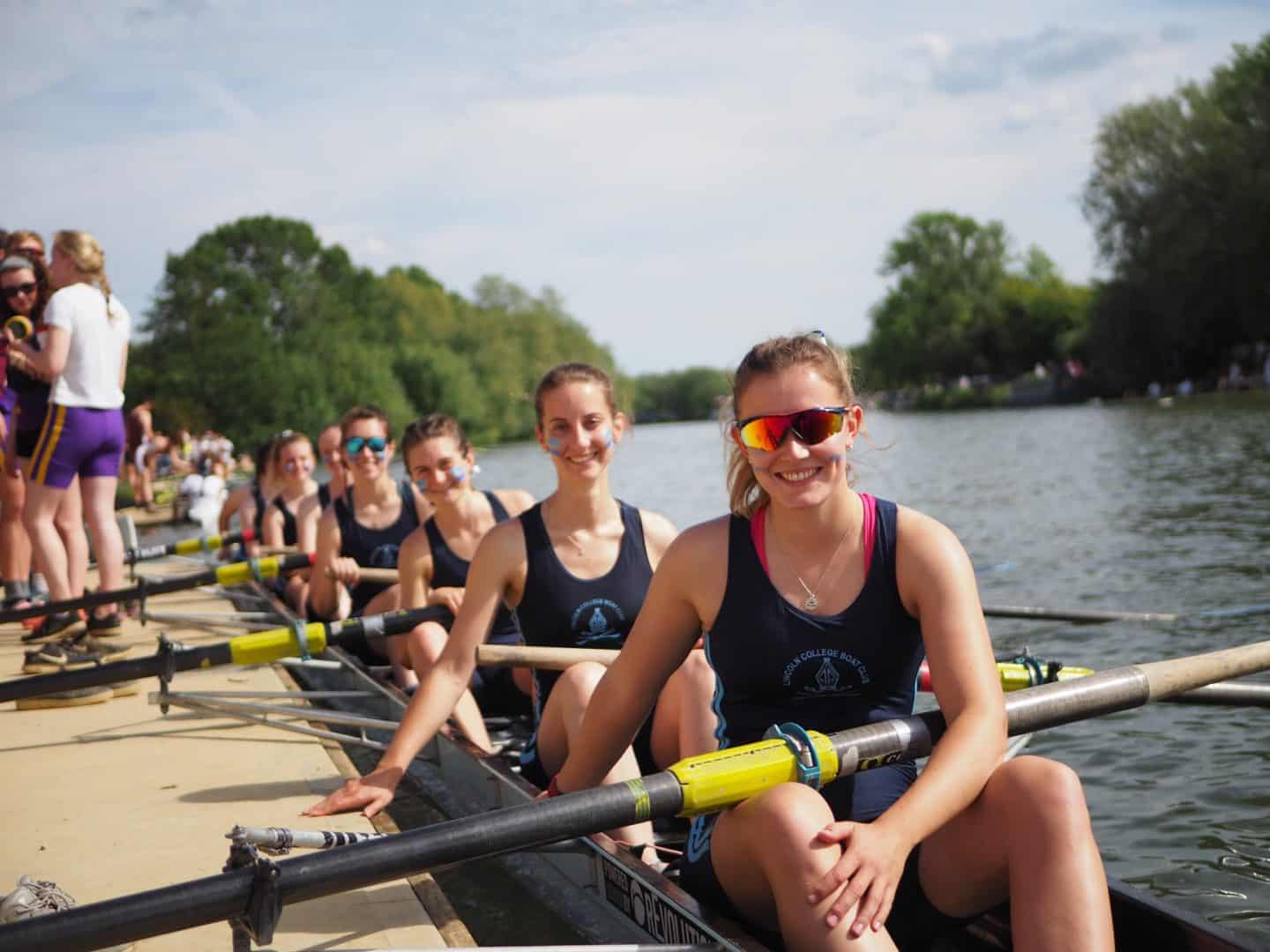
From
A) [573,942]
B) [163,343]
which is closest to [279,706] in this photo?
[573,942]

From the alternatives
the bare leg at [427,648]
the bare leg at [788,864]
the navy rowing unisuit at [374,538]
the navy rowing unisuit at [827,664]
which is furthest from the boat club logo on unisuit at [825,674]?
the navy rowing unisuit at [374,538]

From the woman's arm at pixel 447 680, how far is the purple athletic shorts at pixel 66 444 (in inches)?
129

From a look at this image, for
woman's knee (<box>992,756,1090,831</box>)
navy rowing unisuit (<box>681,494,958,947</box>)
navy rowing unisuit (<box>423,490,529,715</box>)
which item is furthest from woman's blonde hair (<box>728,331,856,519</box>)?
navy rowing unisuit (<box>423,490,529,715</box>)

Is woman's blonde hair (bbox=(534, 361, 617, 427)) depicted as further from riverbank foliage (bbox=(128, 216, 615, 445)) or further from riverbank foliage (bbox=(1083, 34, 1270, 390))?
riverbank foliage (bbox=(128, 216, 615, 445))

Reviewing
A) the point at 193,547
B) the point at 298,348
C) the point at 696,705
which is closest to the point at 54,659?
the point at 193,547

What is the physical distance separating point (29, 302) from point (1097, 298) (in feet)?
140

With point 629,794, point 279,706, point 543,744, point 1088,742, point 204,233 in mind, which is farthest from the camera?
point 204,233

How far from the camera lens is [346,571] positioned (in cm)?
621

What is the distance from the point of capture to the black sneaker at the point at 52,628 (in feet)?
22.0

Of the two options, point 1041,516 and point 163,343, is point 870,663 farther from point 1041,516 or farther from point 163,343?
point 163,343

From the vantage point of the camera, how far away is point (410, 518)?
6.65m

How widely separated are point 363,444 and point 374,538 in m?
0.57

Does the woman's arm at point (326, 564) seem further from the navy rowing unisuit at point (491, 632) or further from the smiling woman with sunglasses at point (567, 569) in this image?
the smiling woman with sunglasses at point (567, 569)

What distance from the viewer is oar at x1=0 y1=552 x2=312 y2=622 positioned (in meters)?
6.19
